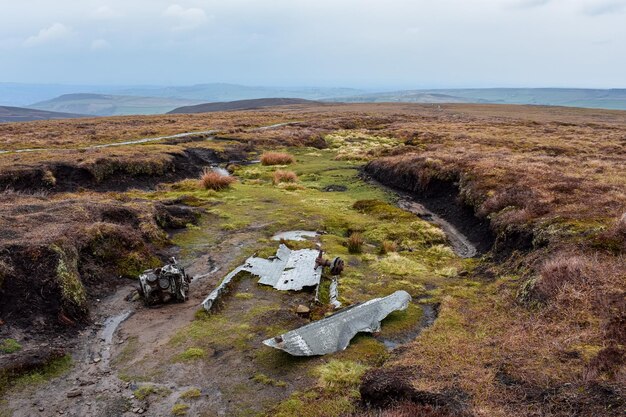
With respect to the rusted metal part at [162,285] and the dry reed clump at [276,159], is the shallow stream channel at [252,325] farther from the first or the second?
the dry reed clump at [276,159]

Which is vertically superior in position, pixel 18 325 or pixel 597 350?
pixel 597 350

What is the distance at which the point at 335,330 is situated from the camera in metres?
12.5

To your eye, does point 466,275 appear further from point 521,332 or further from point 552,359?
point 552,359

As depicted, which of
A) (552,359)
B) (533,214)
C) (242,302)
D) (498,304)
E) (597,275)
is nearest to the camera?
(552,359)

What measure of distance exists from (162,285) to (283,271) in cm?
484

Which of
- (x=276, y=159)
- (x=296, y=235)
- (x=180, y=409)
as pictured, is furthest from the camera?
(x=276, y=159)

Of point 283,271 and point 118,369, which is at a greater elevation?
point 283,271

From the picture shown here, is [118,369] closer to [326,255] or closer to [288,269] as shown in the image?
[288,269]

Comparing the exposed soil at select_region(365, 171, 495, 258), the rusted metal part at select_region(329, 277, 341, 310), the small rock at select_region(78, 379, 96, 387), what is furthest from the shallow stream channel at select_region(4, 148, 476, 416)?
the exposed soil at select_region(365, 171, 495, 258)

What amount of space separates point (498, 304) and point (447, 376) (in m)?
5.28

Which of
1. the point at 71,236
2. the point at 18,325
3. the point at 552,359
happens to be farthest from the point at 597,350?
the point at 71,236

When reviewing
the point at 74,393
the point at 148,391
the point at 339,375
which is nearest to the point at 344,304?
the point at 339,375

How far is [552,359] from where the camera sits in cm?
995

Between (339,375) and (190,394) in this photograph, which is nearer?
(190,394)
